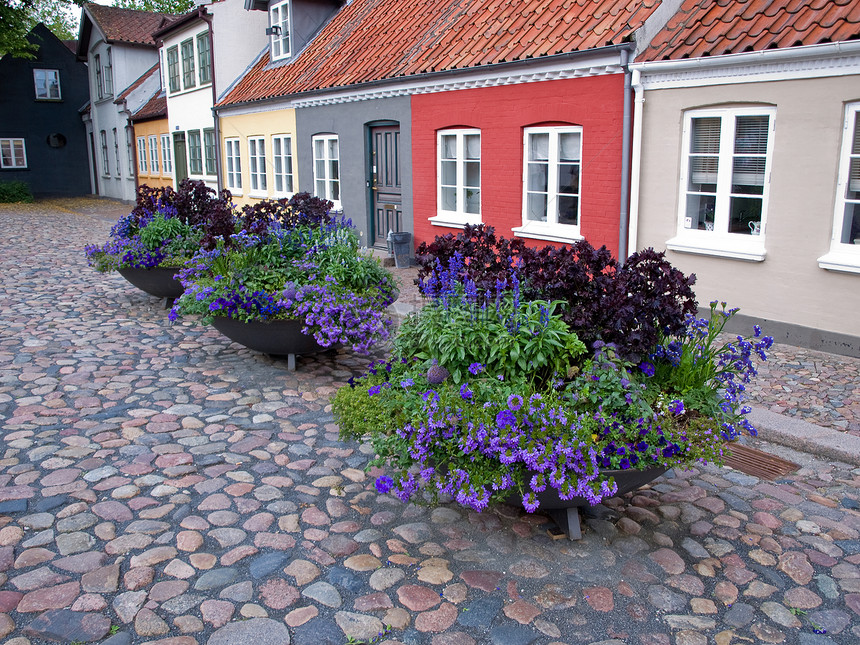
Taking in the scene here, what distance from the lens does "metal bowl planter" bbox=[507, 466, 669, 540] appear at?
373 centimetres

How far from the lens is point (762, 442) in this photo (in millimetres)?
5531

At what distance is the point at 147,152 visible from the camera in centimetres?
2836

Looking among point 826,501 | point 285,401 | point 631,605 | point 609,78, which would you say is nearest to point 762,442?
point 826,501

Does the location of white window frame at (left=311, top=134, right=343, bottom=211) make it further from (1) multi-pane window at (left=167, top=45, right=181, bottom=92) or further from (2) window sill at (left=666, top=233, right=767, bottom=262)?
(1) multi-pane window at (left=167, top=45, right=181, bottom=92)

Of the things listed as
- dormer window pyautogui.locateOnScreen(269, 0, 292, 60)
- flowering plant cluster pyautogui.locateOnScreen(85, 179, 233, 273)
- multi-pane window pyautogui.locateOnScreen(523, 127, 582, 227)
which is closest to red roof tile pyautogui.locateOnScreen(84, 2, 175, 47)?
dormer window pyautogui.locateOnScreen(269, 0, 292, 60)

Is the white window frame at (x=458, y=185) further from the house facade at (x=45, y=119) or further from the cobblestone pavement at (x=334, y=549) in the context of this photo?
the house facade at (x=45, y=119)

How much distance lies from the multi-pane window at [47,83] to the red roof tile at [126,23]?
722 cm

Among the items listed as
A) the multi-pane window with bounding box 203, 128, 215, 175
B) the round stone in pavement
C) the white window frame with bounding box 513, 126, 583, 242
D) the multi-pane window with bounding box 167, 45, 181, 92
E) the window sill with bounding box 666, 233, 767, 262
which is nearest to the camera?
the round stone in pavement

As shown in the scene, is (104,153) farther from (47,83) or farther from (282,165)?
(282,165)

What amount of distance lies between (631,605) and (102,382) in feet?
17.1

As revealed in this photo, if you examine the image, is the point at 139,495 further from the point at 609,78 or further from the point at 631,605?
the point at 609,78

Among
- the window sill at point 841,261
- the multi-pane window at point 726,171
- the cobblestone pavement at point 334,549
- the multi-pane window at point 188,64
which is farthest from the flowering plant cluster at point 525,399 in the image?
the multi-pane window at point 188,64

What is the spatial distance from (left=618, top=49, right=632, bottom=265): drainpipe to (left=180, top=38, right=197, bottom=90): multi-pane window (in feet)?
53.5

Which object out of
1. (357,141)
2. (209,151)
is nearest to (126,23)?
(209,151)
